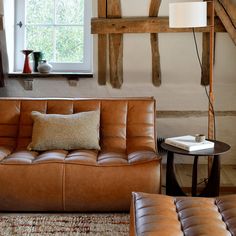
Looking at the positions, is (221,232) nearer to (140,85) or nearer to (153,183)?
(153,183)

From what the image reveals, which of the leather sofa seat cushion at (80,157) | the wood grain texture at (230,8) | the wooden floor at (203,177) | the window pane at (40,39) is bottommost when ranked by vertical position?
the wooden floor at (203,177)

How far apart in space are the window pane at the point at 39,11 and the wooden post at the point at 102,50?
54 cm

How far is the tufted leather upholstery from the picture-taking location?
1937 mm

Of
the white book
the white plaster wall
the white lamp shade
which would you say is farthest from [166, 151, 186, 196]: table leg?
the white plaster wall

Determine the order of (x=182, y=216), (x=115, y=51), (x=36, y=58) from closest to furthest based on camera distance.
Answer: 1. (x=182, y=216)
2. (x=115, y=51)
3. (x=36, y=58)

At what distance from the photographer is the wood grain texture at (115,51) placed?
4.03m

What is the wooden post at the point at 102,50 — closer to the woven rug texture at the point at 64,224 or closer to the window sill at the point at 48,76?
the window sill at the point at 48,76

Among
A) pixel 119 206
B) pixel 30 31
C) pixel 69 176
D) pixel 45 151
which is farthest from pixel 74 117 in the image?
pixel 30 31

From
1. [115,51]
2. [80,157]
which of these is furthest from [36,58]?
[80,157]

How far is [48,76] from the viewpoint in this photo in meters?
4.20

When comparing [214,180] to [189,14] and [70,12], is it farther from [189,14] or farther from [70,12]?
[70,12]

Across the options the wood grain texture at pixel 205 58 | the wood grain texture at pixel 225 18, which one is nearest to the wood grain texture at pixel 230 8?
the wood grain texture at pixel 225 18

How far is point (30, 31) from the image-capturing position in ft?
14.2

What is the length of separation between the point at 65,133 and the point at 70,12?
1562 millimetres
